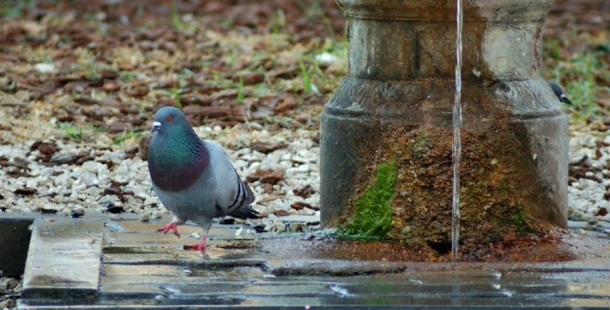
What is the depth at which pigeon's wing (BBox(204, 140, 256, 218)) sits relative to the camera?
14.5 feet

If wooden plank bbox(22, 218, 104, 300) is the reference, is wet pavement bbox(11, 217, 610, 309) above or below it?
below

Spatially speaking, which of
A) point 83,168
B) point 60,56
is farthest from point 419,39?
point 60,56

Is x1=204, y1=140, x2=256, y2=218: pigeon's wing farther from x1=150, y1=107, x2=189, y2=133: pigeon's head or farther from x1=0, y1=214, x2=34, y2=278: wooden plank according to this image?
x1=0, y1=214, x2=34, y2=278: wooden plank

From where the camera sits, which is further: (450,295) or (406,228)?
(406,228)

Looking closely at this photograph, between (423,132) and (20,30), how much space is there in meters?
6.23

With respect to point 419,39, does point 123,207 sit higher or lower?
lower

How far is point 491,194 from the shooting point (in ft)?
13.9

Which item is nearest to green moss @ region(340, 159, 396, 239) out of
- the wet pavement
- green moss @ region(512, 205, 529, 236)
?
the wet pavement

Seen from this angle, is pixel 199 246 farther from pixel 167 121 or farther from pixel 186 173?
pixel 167 121

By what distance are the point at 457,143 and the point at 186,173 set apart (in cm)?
102

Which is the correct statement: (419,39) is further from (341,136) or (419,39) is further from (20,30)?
(20,30)

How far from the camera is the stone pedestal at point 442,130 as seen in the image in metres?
4.23

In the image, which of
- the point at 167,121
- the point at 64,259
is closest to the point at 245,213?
the point at 167,121

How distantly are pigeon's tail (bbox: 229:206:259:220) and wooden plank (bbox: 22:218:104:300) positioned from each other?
1.75 ft
